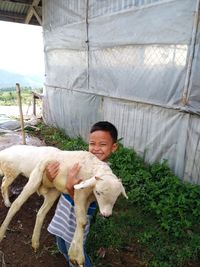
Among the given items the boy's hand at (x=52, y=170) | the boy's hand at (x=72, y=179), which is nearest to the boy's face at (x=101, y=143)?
the boy's hand at (x=72, y=179)

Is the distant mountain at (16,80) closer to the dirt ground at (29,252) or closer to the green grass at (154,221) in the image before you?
A: the green grass at (154,221)

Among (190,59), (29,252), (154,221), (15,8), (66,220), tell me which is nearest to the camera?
(66,220)

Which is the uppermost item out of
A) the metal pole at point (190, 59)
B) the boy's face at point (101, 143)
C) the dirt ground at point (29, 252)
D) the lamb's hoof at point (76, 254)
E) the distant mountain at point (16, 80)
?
the metal pole at point (190, 59)

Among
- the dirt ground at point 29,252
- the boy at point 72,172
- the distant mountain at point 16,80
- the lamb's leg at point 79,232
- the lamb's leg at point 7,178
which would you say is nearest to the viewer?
the lamb's leg at point 79,232

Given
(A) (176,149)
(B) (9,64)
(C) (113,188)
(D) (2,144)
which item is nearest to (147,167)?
(A) (176,149)

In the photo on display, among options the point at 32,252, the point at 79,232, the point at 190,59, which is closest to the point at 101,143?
the point at 79,232

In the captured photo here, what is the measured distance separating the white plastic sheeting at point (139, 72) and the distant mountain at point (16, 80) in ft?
39.5

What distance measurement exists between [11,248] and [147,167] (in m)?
2.85

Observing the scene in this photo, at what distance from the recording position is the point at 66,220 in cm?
226

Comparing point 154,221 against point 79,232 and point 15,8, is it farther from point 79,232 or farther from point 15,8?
point 15,8

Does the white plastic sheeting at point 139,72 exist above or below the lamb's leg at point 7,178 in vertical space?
above

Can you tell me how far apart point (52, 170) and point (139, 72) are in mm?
3562

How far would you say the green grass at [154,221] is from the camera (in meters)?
3.09

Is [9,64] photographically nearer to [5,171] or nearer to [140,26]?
[140,26]
